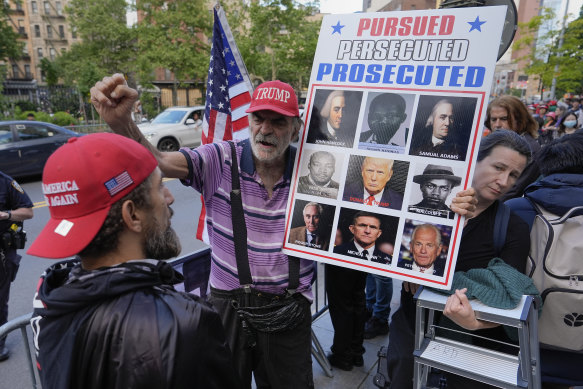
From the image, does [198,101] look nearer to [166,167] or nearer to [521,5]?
[166,167]

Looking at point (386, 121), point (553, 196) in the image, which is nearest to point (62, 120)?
point (386, 121)

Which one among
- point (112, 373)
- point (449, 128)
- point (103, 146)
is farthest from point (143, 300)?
point (449, 128)

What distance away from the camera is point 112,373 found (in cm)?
100

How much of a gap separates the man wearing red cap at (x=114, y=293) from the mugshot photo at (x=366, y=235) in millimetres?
815

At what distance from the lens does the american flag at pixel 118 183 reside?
112 centimetres

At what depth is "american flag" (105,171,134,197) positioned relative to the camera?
112 cm

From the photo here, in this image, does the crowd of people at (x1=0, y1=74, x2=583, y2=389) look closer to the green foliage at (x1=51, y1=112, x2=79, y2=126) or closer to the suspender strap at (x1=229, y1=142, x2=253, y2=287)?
the suspender strap at (x1=229, y1=142, x2=253, y2=287)

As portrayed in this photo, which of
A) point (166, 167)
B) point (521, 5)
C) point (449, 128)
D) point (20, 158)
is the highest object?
point (521, 5)

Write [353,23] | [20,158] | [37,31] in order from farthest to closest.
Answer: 1. [37,31]
2. [20,158]
3. [353,23]

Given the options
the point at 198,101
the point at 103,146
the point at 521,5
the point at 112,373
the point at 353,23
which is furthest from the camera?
the point at 521,5

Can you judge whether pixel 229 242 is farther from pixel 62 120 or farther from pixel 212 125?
pixel 62 120

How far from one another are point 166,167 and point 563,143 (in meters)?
1.96

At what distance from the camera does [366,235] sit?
1790 mm

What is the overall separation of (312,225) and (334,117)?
54 cm
